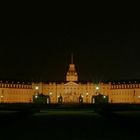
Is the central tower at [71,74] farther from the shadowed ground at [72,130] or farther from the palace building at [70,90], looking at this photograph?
the shadowed ground at [72,130]

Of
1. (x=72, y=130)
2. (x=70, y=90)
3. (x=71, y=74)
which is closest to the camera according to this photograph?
(x=72, y=130)

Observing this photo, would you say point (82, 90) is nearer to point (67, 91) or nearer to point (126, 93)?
point (67, 91)

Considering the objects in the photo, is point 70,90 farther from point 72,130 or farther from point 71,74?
point 72,130

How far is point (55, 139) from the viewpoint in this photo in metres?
19.2

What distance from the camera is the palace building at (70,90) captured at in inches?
6639

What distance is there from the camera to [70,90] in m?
178

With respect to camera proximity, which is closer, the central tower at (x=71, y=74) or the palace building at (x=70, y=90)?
the palace building at (x=70, y=90)

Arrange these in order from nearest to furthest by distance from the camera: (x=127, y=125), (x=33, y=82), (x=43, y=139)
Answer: (x=43, y=139) → (x=127, y=125) → (x=33, y=82)

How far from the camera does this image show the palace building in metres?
169

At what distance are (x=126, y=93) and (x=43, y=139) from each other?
155m

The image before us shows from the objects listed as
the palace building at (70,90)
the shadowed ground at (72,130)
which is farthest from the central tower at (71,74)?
the shadowed ground at (72,130)

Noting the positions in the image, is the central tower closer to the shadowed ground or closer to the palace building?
the palace building

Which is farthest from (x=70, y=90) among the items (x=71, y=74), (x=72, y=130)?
(x=72, y=130)

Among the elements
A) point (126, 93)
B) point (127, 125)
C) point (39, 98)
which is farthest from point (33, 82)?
point (127, 125)
